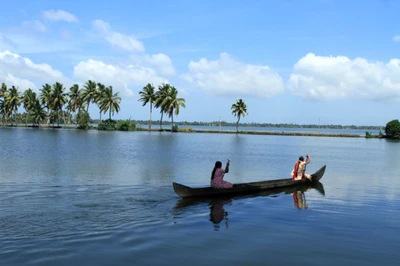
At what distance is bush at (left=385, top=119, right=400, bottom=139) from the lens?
341 feet

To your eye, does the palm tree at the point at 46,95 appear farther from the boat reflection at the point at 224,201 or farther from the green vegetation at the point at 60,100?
the boat reflection at the point at 224,201

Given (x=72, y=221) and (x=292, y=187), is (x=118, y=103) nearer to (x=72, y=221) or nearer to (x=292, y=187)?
(x=292, y=187)

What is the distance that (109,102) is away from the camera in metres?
105

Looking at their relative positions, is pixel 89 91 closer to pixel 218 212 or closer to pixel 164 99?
pixel 164 99

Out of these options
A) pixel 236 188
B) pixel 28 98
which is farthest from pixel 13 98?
pixel 236 188

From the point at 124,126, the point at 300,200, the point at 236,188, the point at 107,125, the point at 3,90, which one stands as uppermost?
the point at 3,90

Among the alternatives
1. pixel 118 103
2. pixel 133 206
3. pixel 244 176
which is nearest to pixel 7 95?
pixel 118 103

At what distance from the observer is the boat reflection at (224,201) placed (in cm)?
1425

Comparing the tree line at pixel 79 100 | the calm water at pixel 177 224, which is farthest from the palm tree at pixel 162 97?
the calm water at pixel 177 224

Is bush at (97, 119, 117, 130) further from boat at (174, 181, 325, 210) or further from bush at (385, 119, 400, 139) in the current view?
boat at (174, 181, 325, 210)

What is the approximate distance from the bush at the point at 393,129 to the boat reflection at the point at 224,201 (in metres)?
94.0

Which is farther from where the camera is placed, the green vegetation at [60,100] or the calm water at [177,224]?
the green vegetation at [60,100]

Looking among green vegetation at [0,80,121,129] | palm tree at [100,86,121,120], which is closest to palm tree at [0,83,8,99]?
green vegetation at [0,80,121,129]

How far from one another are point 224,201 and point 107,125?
317 feet
